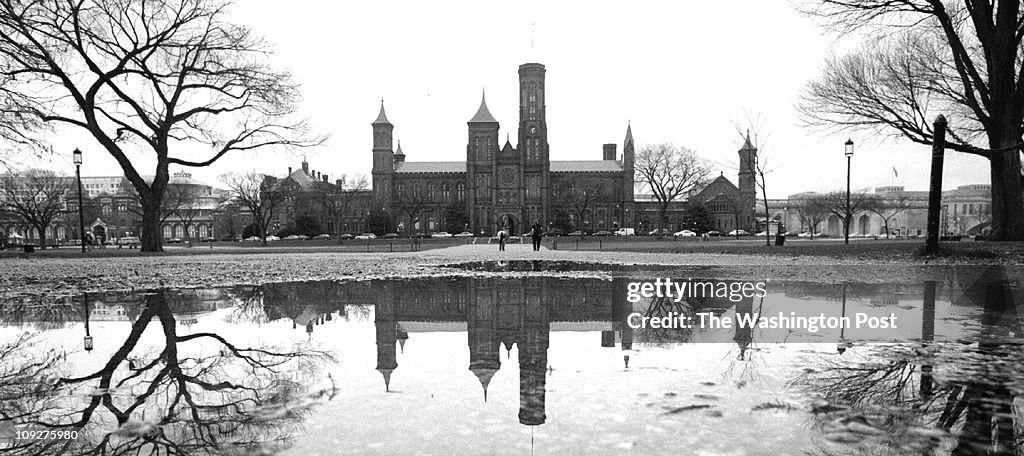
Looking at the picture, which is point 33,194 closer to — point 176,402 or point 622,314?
point 622,314

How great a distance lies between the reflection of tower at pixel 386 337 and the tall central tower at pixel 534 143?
271ft

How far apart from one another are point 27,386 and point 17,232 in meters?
102

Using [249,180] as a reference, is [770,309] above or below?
below

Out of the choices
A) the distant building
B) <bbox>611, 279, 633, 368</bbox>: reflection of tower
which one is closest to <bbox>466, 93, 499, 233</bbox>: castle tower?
the distant building

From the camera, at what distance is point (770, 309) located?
8906 mm

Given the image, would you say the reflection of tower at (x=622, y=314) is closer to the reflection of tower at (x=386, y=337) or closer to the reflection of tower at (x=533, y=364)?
the reflection of tower at (x=533, y=364)

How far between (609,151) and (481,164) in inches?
1169

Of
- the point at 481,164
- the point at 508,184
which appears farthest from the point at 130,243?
the point at 508,184

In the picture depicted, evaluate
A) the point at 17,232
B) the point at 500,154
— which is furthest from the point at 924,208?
the point at 17,232

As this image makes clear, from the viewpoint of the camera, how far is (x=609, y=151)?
112 metres

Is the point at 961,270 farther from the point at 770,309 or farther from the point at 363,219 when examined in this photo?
the point at 363,219

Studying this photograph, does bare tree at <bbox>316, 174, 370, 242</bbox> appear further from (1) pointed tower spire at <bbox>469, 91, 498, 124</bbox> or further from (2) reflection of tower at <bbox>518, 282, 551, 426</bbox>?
(2) reflection of tower at <bbox>518, 282, 551, 426</bbox>

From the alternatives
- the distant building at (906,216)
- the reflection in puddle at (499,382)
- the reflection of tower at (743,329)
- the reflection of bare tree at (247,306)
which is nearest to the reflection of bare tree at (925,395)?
the reflection in puddle at (499,382)

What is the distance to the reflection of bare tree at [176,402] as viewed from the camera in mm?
3648
